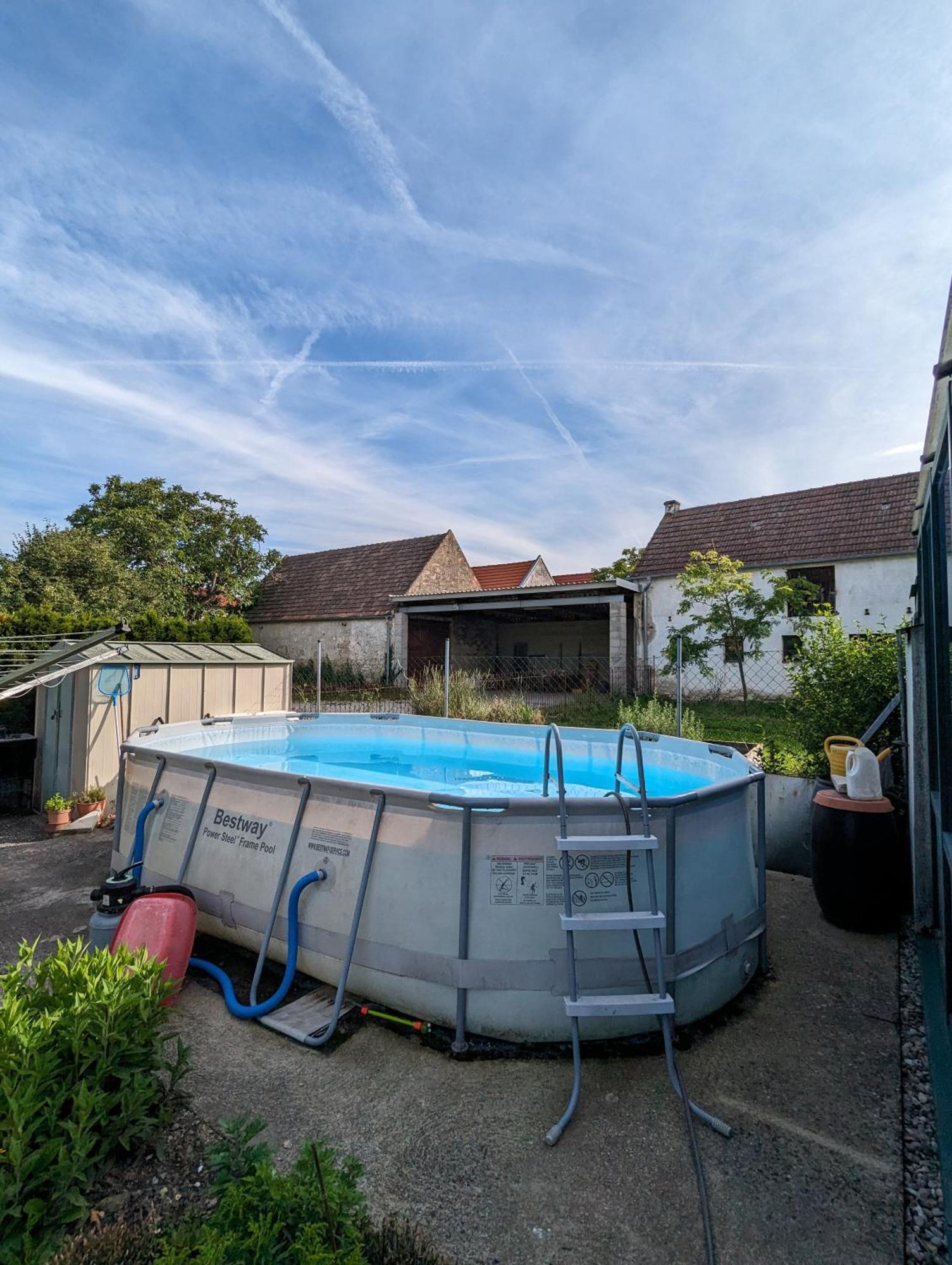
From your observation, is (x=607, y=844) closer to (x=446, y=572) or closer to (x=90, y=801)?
(x=90, y=801)

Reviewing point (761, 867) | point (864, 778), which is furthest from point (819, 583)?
point (761, 867)

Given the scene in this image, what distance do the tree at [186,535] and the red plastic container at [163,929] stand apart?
65.4ft

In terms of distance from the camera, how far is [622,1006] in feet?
7.94

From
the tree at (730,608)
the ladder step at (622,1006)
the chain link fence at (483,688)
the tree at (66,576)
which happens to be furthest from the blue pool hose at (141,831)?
the tree at (66,576)

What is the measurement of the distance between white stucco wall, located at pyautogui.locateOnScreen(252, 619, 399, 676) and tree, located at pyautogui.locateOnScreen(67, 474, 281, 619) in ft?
7.53

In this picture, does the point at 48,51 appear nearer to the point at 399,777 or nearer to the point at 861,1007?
the point at 399,777

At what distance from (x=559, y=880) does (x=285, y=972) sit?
165 cm

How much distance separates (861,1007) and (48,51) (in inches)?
339

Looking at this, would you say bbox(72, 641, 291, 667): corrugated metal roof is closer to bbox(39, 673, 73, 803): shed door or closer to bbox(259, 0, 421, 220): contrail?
bbox(39, 673, 73, 803): shed door

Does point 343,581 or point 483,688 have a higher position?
point 343,581

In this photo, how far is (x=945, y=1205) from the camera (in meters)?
1.86

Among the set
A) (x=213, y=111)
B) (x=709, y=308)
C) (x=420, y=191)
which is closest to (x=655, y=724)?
(x=709, y=308)

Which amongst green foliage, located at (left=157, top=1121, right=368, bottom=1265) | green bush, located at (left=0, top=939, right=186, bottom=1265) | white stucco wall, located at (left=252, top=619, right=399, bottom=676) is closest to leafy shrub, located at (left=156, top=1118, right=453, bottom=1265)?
green foliage, located at (left=157, top=1121, right=368, bottom=1265)

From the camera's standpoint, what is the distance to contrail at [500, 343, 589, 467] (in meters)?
10.1
